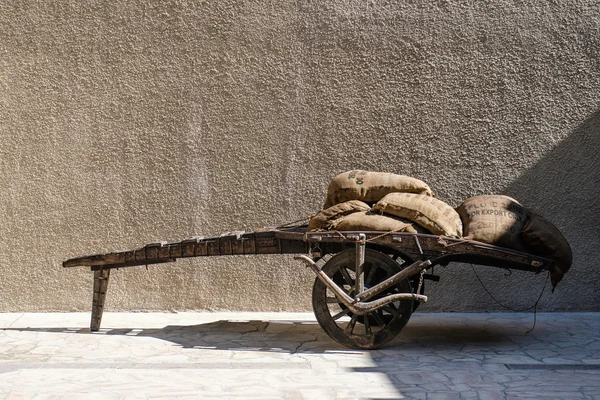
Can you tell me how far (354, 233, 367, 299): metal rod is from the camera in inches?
232

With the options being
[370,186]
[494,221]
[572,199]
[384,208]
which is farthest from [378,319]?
[572,199]

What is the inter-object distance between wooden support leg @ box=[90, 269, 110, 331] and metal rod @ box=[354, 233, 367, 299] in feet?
7.63

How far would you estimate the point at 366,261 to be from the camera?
6.07 meters

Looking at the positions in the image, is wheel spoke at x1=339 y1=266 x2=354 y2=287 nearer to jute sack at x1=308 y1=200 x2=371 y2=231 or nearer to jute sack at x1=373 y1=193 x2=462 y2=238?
jute sack at x1=308 y1=200 x2=371 y2=231

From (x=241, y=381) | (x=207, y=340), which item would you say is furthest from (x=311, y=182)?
(x=241, y=381)

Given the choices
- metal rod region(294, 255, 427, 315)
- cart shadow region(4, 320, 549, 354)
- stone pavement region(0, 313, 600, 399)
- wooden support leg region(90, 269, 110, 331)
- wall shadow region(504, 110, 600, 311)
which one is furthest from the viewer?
wall shadow region(504, 110, 600, 311)

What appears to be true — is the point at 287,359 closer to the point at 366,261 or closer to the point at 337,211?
the point at 366,261

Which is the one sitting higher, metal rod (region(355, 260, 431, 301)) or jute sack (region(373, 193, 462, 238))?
jute sack (region(373, 193, 462, 238))

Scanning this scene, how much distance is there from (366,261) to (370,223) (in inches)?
12.3

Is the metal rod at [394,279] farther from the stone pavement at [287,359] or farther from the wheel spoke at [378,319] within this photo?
the stone pavement at [287,359]

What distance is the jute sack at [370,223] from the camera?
5.91 m

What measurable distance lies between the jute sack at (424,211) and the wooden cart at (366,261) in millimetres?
104

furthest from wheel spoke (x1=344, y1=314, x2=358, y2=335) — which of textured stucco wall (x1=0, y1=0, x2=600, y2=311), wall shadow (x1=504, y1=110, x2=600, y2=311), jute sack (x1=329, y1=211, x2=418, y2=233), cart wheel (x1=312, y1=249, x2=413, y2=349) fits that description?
wall shadow (x1=504, y1=110, x2=600, y2=311)

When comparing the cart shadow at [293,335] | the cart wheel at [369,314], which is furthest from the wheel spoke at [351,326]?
the cart shadow at [293,335]
